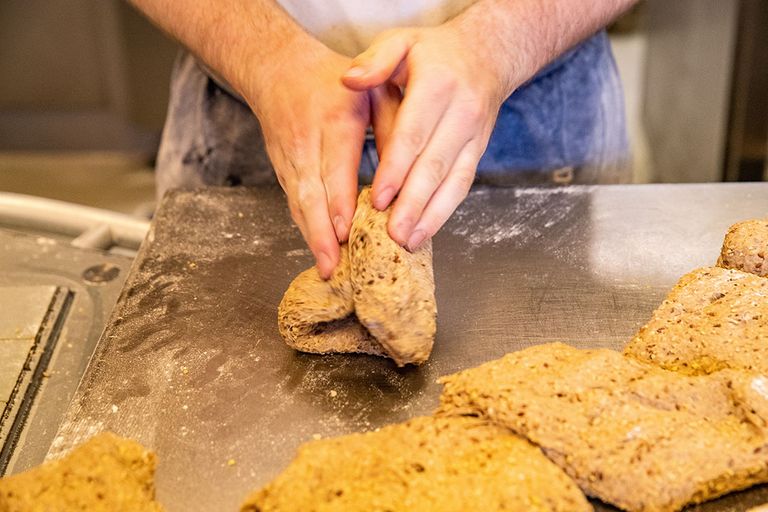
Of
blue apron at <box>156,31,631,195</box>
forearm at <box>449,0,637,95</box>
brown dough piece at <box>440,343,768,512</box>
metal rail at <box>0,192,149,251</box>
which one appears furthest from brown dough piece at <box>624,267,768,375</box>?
metal rail at <box>0,192,149,251</box>

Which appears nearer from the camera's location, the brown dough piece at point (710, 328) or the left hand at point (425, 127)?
the brown dough piece at point (710, 328)

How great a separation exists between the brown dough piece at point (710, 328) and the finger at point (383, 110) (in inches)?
19.6

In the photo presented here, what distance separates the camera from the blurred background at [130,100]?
3.16m

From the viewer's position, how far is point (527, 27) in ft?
5.03

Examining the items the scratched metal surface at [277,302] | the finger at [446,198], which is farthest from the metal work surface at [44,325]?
the finger at [446,198]

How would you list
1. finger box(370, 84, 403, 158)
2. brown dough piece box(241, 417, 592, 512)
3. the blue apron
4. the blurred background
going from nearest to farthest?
brown dough piece box(241, 417, 592, 512), finger box(370, 84, 403, 158), the blue apron, the blurred background

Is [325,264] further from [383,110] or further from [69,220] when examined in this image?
[69,220]

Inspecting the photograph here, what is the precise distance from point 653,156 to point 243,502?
351 cm

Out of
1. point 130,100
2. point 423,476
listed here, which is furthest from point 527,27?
point 130,100

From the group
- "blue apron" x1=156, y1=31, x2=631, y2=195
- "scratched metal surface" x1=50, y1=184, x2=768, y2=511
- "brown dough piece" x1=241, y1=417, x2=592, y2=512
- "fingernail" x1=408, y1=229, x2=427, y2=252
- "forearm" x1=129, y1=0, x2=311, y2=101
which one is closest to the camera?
"brown dough piece" x1=241, y1=417, x2=592, y2=512

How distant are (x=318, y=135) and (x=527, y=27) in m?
0.53

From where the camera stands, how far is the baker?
120cm

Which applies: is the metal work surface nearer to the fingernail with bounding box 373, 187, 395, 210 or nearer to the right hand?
the right hand

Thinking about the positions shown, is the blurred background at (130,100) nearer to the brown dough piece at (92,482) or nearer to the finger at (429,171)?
the finger at (429,171)
